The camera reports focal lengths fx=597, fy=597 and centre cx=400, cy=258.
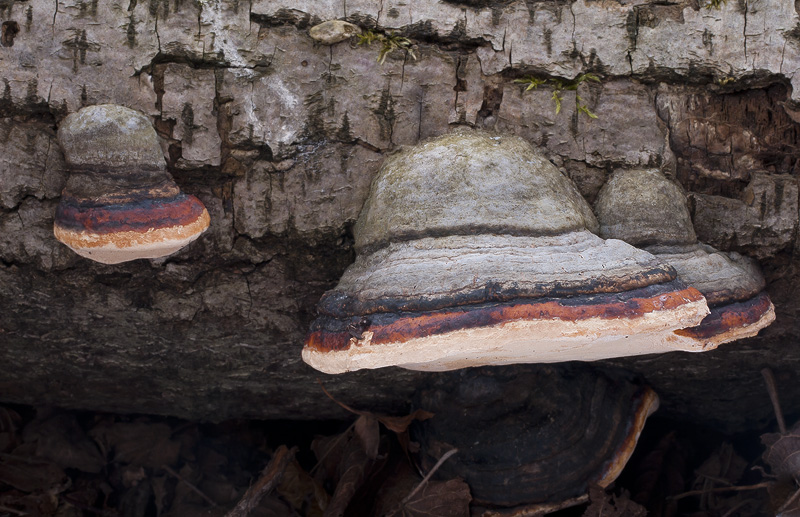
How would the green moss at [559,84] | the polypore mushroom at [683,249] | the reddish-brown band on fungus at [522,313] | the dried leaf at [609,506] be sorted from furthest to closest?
the dried leaf at [609,506] < the green moss at [559,84] < the polypore mushroom at [683,249] < the reddish-brown band on fungus at [522,313]

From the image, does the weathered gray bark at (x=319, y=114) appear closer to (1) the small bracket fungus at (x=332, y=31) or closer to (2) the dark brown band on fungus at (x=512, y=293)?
(1) the small bracket fungus at (x=332, y=31)

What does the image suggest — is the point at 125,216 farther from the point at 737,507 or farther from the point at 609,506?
the point at 737,507

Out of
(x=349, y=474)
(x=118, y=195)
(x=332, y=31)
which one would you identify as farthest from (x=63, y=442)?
(x=332, y=31)

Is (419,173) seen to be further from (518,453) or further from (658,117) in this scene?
(518,453)

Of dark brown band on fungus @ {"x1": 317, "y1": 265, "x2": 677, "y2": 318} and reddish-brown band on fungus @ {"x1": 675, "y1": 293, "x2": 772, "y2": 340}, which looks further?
reddish-brown band on fungus @ {"x1": 675, "y1": 293, "x2": 772, "y2": 340}

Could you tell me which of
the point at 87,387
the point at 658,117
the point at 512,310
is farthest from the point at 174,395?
the point at 658,117

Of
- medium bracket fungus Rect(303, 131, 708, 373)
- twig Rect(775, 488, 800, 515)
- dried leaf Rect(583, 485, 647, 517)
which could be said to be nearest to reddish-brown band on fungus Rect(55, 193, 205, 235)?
medium bracket fungus Rect(303, 131, 708, 373)

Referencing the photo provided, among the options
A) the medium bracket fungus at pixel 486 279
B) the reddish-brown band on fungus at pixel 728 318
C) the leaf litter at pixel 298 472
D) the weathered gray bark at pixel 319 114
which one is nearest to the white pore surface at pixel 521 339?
the medium bracket fungus at pixel 486 279

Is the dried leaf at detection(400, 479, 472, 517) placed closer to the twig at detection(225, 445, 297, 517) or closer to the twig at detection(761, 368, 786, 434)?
the twig at detection(225, 445, 297, 517)
